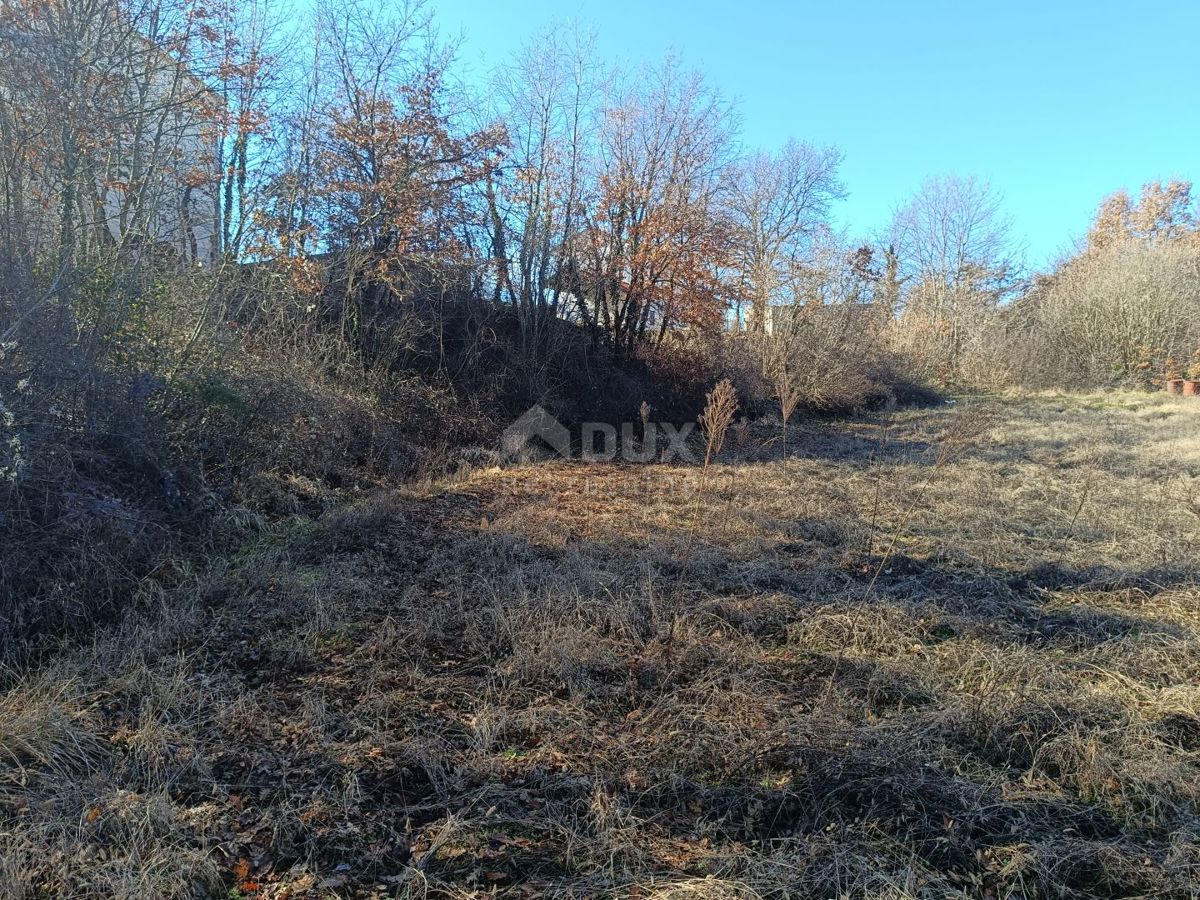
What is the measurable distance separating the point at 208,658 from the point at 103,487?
6.82 ft

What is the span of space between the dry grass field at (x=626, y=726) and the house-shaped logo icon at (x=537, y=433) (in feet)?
16.7

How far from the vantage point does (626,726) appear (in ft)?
9.00

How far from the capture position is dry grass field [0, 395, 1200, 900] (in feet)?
6.41

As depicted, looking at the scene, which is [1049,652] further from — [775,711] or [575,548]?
[575,548]

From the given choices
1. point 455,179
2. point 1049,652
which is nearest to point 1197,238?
point 455,179

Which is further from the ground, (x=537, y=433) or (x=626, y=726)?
(x=537, y=433)

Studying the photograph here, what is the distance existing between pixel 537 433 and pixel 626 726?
8.45m

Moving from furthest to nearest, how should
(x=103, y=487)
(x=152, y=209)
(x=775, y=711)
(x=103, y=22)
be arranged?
1. (x=152, y=209)
2. (x=103, y=22)
3. (x=103, y=487)
4. (x=775, y=711)

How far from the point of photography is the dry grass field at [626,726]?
1.96 meters

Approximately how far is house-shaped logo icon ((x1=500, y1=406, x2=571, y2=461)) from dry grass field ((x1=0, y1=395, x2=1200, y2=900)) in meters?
5.09

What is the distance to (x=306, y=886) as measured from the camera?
1.89 m

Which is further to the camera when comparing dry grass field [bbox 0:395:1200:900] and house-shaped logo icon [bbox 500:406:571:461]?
house-shaped logo icon [bbox 500:406:571:461]

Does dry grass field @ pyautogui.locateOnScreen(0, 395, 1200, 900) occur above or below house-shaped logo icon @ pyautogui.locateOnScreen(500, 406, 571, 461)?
below

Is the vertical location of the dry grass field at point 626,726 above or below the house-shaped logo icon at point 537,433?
below
